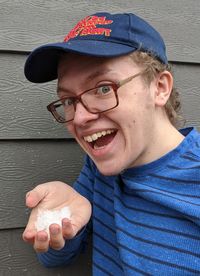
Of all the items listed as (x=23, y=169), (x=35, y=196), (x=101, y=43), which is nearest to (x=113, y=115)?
(x=101, y=43)

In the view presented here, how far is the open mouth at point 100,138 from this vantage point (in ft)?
4.30

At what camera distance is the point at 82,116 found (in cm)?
129

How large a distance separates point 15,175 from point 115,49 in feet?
1.77

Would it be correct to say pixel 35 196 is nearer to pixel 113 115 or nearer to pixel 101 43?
pixel 113 115

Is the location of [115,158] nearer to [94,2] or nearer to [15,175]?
[15,175]

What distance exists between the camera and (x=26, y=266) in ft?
5.23

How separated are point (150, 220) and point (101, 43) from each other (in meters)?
0.51

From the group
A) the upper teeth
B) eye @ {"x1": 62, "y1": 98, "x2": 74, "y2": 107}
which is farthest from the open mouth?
eye @ {"x1": 62, "y1": 98, "x2": 74, "y2": 107}

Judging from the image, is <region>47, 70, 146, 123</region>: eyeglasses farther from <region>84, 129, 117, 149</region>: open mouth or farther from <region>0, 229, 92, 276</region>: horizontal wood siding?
<region>0, 229, 92, 276</region>: horizontal wood siding

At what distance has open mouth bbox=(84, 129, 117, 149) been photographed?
1312mm

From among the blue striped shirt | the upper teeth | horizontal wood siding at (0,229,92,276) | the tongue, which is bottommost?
horizontal wood siding at (0,229,92,276)

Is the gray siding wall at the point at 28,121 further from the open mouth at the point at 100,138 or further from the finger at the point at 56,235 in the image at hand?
the finger at the point at 56,235

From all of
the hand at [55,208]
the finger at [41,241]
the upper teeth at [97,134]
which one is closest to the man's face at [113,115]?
the upper teeth at [97,134]

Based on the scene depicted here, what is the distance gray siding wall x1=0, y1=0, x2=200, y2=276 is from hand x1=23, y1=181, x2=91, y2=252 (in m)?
0.17
